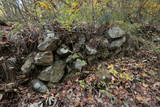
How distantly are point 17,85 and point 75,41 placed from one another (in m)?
1.66

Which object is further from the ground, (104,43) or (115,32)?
(115,32)

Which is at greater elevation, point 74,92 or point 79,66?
point 79,66

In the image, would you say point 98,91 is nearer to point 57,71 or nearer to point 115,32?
point 57,71

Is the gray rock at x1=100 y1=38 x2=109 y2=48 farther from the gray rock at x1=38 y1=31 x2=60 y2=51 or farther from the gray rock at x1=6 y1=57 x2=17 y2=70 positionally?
the gray rock at x1=6 y1=57 x2=17 y2=70

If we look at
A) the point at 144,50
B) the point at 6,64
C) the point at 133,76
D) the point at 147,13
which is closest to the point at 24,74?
the point at 6,64

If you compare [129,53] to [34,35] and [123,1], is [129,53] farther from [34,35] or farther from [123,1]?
[34,35]

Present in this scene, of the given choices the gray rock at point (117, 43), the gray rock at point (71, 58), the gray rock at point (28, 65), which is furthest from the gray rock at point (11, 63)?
the gray rock at point (117, 43)

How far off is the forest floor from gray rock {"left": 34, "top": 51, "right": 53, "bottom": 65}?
1.55 ft

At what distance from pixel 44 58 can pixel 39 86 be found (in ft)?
2.01

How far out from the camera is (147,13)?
14.5 ft

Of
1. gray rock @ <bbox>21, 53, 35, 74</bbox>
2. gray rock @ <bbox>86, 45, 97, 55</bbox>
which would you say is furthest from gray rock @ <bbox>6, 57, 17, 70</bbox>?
gray rock @ <bbox>86, 45, 97, 55</bbox>

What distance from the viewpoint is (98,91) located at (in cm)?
222

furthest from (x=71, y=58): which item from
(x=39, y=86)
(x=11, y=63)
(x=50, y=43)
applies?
(x=11, y=63)

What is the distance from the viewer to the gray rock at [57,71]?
2461 mm
